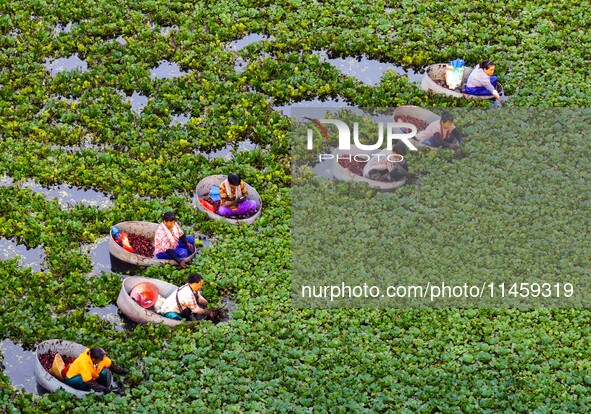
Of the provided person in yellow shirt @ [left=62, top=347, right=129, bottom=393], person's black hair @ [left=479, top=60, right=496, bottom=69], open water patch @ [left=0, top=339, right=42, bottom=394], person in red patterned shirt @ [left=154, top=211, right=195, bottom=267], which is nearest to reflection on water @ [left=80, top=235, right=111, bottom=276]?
person in red patterned shirt @ [left=154, top=211, right=195, bottom=267]

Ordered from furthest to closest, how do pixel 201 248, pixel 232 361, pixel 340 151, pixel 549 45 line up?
1. pixel 549 45
2. pixel 340 151
3. pixel 201 248
4. pixel 232 361

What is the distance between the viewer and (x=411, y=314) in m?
16.7

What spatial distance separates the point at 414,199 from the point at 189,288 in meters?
3.98

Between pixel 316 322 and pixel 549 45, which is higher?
pixel 549 45

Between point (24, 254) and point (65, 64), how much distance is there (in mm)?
4784

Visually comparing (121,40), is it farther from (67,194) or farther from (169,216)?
(169,216)

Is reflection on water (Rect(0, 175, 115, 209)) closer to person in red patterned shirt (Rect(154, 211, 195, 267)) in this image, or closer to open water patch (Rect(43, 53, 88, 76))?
person in red patterned shirt (Rect(154, 211, 195, 267))

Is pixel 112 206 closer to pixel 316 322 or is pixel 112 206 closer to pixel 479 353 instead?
pixel 316 322

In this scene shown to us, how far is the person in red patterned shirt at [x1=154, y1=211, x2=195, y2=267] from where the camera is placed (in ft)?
56.3

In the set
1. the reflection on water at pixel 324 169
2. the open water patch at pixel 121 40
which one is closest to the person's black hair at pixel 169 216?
the reflection on water at pixel 324 169

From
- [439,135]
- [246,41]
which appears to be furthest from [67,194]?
[439,135]

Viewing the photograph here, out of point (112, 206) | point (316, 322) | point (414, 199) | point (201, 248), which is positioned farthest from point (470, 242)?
point (112, 206)

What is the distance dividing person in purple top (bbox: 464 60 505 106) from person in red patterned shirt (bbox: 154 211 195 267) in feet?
19.0

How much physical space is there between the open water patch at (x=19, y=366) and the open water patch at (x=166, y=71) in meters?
6.30
